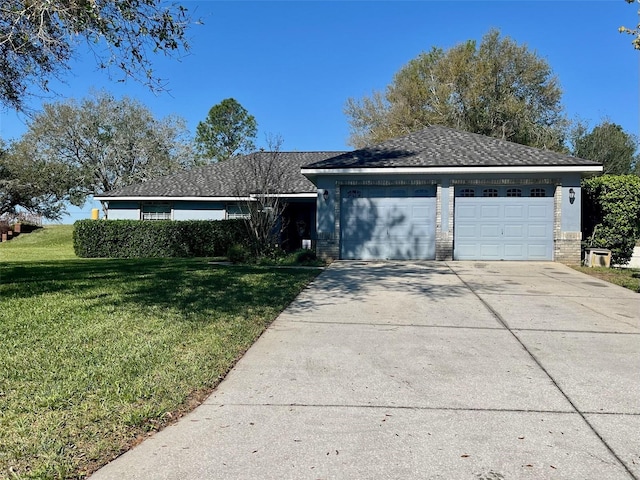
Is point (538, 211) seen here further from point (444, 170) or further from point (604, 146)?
point (604, 146)

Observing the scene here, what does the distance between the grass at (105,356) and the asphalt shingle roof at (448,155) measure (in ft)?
21.8

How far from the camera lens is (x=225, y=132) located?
44156 mm

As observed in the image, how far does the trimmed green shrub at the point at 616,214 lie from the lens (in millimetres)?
12875

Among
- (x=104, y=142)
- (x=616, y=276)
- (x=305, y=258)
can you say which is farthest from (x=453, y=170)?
(x=104, y=142)

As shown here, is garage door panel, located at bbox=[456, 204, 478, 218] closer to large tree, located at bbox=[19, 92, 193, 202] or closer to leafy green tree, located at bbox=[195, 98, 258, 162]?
large tree, located at bbox=[19, 92, 193, 202]

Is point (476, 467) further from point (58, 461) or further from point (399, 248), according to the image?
point (399, 248)

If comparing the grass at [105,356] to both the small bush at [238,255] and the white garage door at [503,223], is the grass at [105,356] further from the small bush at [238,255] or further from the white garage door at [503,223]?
the white garage door at [503,223]

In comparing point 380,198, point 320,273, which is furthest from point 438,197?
point 320,273

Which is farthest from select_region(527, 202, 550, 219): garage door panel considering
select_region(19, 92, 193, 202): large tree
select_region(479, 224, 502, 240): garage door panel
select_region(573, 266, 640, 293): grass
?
select_region(19, 92, 193, 202): large tree

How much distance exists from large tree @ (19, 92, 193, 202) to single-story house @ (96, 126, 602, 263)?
68.6 ft

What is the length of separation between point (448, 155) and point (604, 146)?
22977mm

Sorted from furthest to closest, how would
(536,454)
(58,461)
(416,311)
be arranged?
(416,311) → (536,454) → (58,461)

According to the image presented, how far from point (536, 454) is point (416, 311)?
13.2 ft

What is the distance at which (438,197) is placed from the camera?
45.6ft
